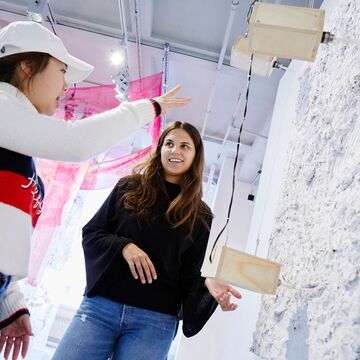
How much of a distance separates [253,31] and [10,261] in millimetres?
841

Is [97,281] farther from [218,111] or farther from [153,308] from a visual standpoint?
[218,111]

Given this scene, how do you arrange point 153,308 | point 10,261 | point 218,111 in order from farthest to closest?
point 218,111, point 153,308, point 10,261

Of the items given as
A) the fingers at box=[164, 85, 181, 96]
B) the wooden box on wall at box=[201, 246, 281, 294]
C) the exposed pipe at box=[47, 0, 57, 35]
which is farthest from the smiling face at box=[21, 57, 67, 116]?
the exposed pipe at box=[47, 0, 57, 35]

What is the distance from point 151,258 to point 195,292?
7.1 inches

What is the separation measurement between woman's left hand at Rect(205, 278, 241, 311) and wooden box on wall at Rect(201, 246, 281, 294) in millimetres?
→ 102

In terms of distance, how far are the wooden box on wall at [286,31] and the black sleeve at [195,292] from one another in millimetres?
640

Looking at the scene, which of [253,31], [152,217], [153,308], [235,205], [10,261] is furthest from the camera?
[235,205]

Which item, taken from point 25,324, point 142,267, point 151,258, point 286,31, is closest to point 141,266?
point 142,267

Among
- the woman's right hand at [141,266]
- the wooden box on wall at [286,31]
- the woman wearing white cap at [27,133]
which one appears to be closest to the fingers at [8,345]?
the woman wearing white cap at [27,133]

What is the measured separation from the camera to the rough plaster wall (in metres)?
0.74

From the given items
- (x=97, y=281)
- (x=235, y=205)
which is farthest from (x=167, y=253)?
(x=235, y=205)

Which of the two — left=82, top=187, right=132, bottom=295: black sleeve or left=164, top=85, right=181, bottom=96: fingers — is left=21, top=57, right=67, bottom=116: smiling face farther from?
left=82, top=187, right=132, bottom=295: black sleeve

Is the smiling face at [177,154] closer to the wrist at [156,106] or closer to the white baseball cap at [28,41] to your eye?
the wrist at [156,106]

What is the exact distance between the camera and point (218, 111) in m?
4.02
